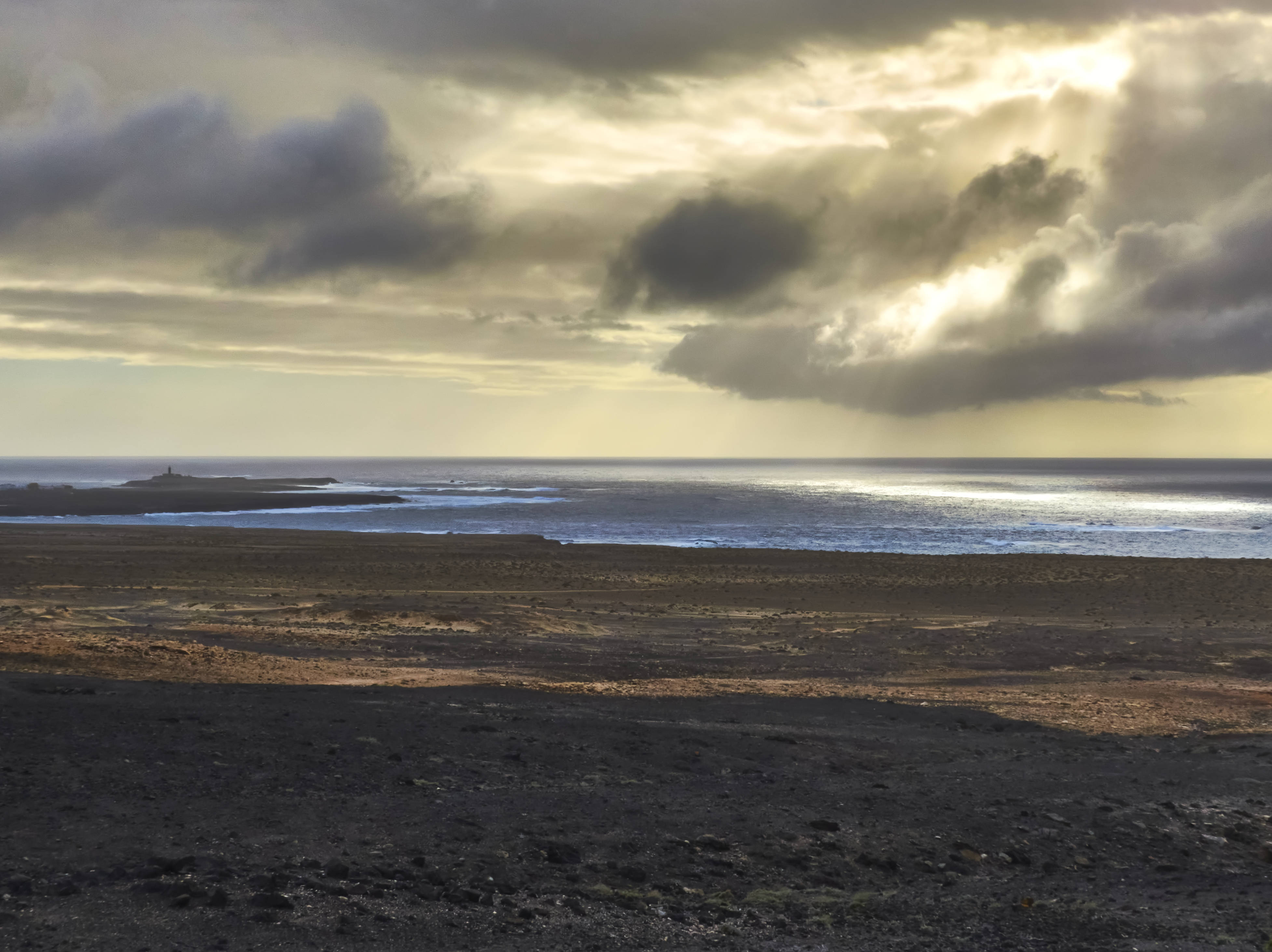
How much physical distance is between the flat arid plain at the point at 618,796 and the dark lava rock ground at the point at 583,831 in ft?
0.13

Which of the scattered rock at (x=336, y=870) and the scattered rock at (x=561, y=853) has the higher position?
the scattered rock at (x=336, y=870)

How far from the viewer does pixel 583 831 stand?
9219 mm

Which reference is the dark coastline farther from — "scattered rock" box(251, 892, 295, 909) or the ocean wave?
"scattered rock" box(251, 892, 295, 909)

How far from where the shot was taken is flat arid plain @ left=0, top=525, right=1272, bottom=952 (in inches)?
290

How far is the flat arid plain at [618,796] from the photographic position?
7.37 meters

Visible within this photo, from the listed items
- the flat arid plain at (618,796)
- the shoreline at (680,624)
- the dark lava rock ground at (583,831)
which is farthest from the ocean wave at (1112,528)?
the dark lava rock ground at (583,831)

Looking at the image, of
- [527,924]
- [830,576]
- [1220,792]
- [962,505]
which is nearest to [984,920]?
[527,924]


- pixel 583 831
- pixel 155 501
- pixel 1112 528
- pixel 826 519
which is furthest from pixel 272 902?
pixel 155 501

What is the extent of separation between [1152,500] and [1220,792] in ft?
418

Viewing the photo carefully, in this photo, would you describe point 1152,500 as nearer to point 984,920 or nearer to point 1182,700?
point 1182,700

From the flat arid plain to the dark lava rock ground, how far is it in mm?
39

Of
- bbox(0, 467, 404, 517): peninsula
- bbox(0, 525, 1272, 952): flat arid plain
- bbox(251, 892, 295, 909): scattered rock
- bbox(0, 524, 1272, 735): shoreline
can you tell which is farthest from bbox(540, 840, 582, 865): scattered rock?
bbox(0, 467, 404, 517): peninsula

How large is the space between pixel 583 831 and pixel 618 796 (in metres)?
1.19

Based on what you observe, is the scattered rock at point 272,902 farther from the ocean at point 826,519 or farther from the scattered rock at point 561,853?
the ocean at point 826,519
